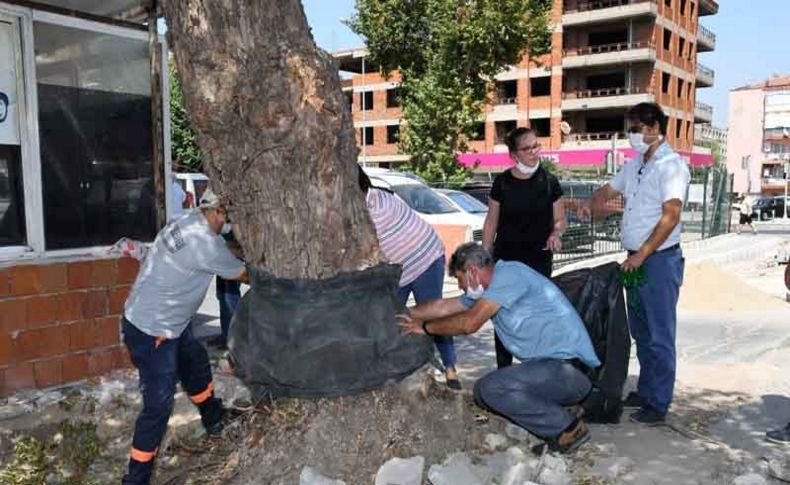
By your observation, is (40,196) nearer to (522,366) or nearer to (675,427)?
(522,366)

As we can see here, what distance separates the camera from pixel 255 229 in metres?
3.14

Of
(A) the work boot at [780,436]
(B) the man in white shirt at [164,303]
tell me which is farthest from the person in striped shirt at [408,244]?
(A) the work boot at [780,436]

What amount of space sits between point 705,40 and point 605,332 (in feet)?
167

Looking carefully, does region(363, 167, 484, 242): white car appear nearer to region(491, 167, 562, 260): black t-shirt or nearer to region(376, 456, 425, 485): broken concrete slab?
region(491, 167, 562, 260): black t-shirt

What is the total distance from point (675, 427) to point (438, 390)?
4.80 ft

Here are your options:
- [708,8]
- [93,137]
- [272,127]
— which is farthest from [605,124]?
[272,127]

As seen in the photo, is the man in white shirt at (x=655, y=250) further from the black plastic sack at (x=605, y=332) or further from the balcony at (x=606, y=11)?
the balcony at (x=606, y=11)

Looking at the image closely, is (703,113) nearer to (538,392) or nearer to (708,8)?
(708,8)

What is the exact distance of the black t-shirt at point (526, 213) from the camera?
14.1 ft

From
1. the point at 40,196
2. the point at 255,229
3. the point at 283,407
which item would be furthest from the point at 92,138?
the point at 283,407

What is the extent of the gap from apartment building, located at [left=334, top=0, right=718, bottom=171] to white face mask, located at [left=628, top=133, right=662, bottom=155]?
3470 cm

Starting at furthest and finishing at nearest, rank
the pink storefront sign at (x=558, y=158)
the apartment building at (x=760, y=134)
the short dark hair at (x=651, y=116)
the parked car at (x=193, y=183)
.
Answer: the apartment building at (x=760, y=134), the pink storefront sign at (x=558, y=158), the parked car at (x=193, y=183), the short dark hair at (x=651, y=116)

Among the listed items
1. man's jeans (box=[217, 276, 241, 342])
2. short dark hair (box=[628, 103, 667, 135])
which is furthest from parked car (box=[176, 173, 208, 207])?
short dark hair (box=[628, 103, 667, 135])

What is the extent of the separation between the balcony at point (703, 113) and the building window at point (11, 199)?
4952 centimetres
